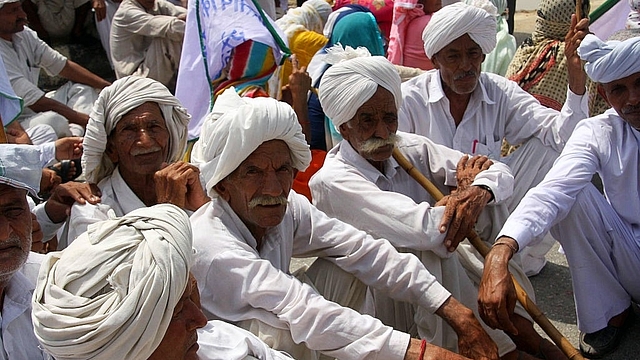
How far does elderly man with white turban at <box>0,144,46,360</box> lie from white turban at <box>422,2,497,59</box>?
266cm

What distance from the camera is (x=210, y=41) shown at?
539 centimetres

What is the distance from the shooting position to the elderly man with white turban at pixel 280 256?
2.79 meters

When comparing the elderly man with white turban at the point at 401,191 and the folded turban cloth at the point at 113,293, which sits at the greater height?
the folded turban cloth at the point at 113,293

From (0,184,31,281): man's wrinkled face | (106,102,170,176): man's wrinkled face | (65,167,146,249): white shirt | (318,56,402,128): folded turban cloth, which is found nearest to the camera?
(0,184,31,281): man's wrinkled face

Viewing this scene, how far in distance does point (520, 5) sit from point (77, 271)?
11.4m

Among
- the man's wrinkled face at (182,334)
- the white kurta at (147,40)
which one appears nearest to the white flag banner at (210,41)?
the white kurta at (147,40)

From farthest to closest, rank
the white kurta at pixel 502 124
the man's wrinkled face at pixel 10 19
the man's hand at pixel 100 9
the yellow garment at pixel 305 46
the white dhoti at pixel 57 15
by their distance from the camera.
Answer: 1. the white dhoti at pixel 57 15
2. the man's hand at pixel 100 9
3. the yellow garment at pixel 305 46
4. the man's wrinkled face at pixel 10 19
5. the white kurta at pixel 502 124

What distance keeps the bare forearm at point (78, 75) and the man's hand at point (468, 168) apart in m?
4.00

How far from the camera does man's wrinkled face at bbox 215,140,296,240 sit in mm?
3004

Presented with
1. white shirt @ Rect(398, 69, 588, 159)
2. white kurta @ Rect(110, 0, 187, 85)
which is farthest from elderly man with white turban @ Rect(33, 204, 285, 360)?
white kurta @ Rect(110, 0, 187, 85)

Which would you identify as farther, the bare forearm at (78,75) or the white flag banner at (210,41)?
the bare forearm at (78,75)

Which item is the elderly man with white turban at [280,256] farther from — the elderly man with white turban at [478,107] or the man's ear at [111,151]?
the elderly man with white turban at [478,107]

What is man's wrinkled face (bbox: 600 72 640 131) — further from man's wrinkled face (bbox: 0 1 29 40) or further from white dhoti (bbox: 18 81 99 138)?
man's wrinkled face (bbox: 0 1 29 40)

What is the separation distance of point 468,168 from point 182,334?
1.91 metres
